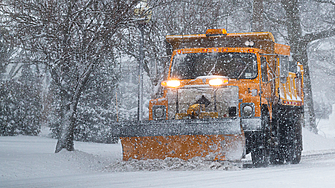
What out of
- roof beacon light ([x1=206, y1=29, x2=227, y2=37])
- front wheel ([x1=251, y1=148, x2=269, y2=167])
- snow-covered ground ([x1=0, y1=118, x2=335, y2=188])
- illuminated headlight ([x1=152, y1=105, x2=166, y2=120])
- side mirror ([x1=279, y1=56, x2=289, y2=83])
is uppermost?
roof beacon light ([x1=206, y1=29, x2=227, y2=37])

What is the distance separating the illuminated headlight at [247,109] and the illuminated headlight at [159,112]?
148cm

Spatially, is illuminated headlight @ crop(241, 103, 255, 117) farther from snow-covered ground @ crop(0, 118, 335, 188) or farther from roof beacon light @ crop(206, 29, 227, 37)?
roof beacon light @ crop(206, 29, 227, 37)

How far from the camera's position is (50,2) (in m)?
9.86

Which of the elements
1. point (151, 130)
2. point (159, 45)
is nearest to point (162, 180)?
point (151, 130)

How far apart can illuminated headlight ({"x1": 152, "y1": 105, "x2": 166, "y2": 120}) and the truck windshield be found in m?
0.97

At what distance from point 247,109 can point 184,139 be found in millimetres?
1198

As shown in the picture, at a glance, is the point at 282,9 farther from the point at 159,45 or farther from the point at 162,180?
the point at 162,180

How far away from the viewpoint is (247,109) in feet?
26.3

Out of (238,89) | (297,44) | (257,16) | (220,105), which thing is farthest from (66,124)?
(297,44)

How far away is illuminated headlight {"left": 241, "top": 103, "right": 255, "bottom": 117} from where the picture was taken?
26.1 feet

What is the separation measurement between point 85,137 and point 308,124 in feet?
34.8

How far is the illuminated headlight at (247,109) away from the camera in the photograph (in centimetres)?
796

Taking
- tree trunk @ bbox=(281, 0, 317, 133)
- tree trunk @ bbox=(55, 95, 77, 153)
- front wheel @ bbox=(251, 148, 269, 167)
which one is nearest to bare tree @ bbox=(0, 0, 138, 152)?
tree trunk @ bbox=(55, 95, 77, 153)

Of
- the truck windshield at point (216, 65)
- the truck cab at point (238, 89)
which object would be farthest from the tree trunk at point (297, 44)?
the truck windshield at point (216, 65)
